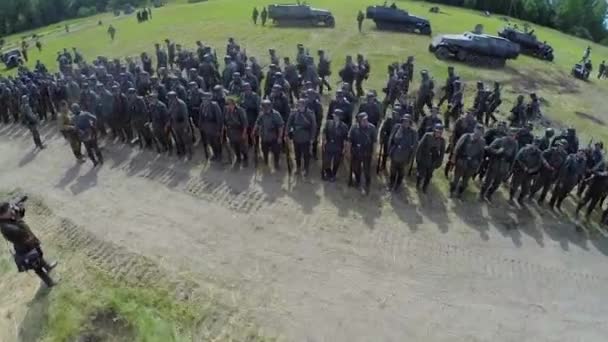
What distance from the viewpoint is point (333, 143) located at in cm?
1281

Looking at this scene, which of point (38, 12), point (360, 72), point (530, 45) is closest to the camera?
point (360, 72)

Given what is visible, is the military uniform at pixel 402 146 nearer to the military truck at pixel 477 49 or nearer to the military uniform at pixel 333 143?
the military uniform at pixel 333 143

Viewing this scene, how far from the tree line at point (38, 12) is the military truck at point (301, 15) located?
60772mm

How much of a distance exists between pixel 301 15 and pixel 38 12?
2719 inches

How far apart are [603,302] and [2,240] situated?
12.8 meters

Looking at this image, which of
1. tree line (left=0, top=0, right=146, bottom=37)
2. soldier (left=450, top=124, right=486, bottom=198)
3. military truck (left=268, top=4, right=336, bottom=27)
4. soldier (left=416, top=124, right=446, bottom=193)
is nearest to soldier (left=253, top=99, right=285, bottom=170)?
soldier (left=416, top=124, right=446, bottom=193)

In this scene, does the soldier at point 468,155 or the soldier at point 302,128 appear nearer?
the soldier at point 468,155

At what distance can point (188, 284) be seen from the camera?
31.9ft

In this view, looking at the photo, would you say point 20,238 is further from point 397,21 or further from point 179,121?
point 397,21

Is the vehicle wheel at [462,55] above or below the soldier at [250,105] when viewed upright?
below

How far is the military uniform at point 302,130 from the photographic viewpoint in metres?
12.8

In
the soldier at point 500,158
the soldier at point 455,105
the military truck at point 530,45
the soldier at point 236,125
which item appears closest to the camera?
the soldier at point 500,158

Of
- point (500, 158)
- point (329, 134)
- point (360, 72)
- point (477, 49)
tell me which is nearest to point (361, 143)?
point (329, 134)

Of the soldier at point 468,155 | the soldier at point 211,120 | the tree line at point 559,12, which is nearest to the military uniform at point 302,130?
the soldier at point 211,120
